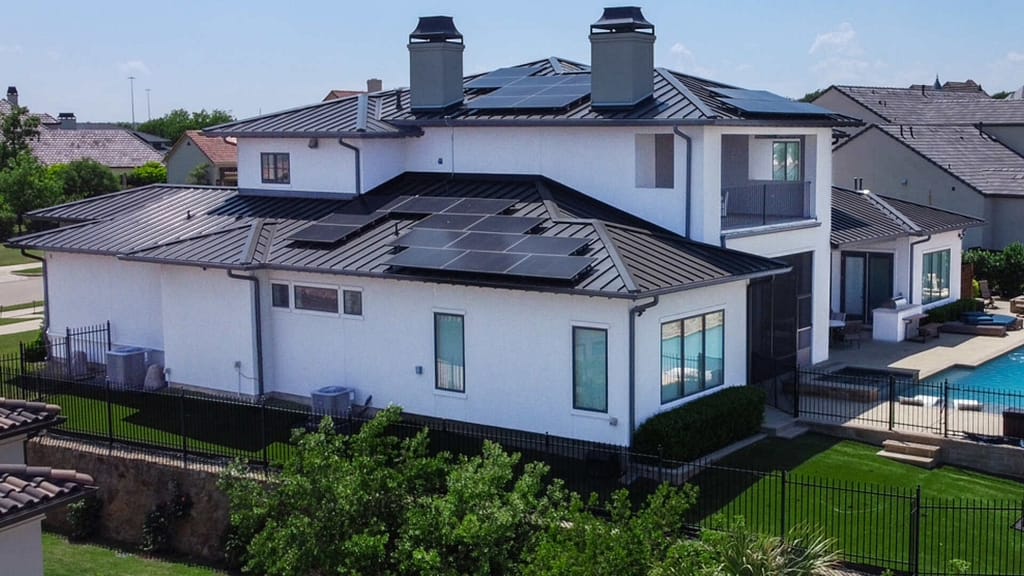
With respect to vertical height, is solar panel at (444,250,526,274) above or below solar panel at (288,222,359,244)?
below

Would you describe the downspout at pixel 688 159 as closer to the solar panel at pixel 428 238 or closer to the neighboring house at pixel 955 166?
the solar panel at pixel 428 238

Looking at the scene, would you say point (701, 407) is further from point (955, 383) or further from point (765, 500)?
point (955, 383)

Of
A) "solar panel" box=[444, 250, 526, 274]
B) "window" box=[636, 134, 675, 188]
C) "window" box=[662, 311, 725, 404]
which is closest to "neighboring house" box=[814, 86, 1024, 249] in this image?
"window" box=[636, 134, 675, 188]

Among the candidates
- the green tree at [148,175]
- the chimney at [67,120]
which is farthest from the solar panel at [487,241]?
the chimney at [67,120]

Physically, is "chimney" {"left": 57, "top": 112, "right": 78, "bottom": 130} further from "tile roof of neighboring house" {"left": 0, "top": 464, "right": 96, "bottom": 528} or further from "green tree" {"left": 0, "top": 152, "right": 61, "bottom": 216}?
"tile roof of neighboring house" {"left": 0, "top": 464, "right": 96, "bottom": 528}

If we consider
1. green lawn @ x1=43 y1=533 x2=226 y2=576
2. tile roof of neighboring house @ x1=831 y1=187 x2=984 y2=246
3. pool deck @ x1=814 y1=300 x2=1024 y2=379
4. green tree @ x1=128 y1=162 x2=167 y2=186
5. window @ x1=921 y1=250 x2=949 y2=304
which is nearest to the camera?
green lawn @ x1=43 y1=533 x2=226 y2=576

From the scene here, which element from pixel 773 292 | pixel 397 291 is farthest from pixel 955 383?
pixel 397 291
